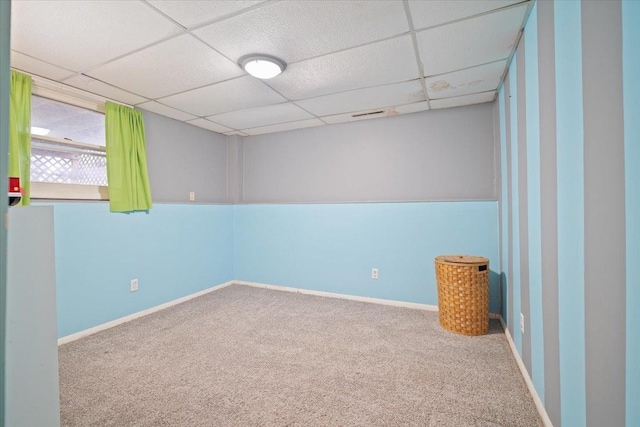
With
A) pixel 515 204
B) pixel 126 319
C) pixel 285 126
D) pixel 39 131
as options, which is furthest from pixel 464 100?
pixel 126 319

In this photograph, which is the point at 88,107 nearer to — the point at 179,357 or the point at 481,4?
the point at 179,357

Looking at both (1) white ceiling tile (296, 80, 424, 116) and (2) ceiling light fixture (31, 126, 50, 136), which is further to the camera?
(1) white ceiling tile (296, 80, 424, 116)

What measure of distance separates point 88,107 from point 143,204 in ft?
3.27

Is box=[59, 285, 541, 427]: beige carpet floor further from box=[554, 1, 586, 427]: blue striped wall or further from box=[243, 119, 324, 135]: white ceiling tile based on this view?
box=[243, 119, 324, 135]: white ceiling tile

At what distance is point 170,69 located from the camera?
2115 millimetres

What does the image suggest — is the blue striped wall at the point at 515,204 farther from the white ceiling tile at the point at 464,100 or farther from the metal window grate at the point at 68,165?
the metal window grate at the point at 68,165

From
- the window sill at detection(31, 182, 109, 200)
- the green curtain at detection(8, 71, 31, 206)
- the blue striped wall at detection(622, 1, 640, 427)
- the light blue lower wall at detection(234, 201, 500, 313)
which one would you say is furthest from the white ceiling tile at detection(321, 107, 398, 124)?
the green curtain at detection(8, 71, 31, 206)

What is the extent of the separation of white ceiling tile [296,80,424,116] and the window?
2007mm

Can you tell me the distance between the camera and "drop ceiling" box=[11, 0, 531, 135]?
1501 millimetres

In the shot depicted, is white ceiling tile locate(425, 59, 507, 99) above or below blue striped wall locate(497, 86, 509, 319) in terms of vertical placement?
above

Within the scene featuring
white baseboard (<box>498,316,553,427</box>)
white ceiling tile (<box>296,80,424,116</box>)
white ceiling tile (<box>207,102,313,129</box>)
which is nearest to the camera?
white baseboard (<box>498,316,553,427</box>)

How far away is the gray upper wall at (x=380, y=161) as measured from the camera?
293cm

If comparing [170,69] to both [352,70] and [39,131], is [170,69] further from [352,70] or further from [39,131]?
[352,70]

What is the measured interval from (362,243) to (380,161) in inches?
39.6
